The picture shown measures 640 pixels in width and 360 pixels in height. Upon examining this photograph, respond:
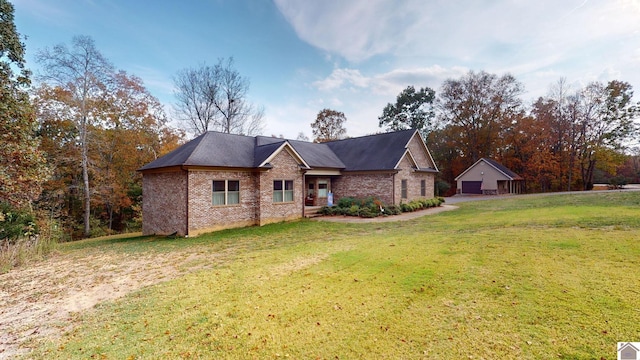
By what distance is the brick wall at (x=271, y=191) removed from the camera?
14.6 meters

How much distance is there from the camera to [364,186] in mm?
19516

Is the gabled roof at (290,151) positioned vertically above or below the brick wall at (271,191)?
above

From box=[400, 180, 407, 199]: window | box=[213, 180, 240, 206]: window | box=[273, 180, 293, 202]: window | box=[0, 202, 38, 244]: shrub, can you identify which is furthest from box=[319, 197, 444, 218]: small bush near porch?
box=[0, 202, 38, 244]: shrub

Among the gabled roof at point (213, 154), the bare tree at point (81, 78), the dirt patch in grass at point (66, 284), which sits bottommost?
the dirt patch in grass at point (66, 284)

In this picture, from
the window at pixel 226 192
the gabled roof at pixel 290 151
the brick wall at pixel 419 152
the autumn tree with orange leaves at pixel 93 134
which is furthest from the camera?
the brick wall at pixel 419 152

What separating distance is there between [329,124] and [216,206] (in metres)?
30.4

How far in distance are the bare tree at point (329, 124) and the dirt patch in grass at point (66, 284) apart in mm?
33711

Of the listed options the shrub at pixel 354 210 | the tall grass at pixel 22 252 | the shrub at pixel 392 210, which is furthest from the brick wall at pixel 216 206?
the shrub at pixel 392 210

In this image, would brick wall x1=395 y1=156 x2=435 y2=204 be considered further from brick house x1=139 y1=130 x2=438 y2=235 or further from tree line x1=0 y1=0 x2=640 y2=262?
tree line x1=0 y1=0 x2=640 y2=262

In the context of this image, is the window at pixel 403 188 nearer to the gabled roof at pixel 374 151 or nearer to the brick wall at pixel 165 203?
the gabled roof at pixel 374 151

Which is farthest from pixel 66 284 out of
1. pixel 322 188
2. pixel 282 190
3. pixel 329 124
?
pixel 329 124

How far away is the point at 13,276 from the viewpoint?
23.1 feet

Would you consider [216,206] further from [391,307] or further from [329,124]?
[329,124]

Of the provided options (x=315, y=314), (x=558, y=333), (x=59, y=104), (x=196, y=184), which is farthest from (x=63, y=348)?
(x=59, y=104)
